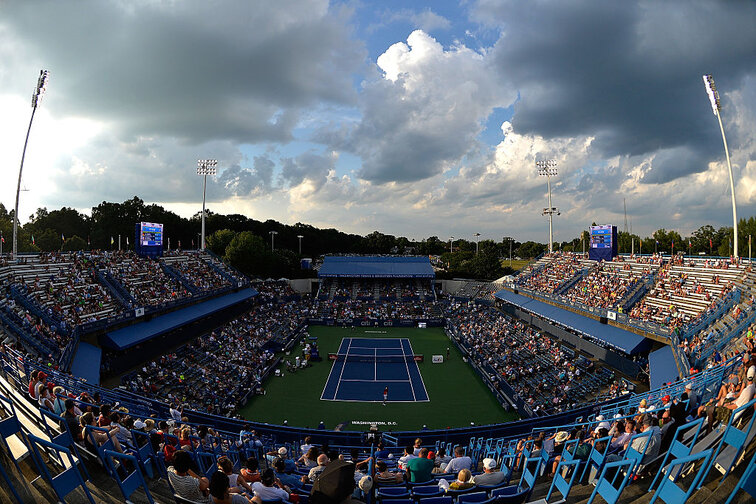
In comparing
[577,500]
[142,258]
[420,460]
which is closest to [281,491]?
[420,460]

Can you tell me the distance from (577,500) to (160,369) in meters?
26.5

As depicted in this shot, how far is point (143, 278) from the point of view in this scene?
3403 cm

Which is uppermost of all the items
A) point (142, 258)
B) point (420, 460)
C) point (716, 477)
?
point (142, 258)

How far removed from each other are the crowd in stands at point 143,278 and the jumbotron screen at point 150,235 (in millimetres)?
1691

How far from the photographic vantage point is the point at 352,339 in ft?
138

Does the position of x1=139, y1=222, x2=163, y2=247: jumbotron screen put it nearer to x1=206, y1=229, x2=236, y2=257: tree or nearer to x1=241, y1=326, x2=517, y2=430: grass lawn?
x1=241, y1=326, x2=517, y2=430: grass lawn

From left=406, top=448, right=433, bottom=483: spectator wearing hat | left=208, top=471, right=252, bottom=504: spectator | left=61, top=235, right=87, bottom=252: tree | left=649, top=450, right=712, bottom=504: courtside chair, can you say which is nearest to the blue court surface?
left=406, top=448, right=433, bottom=483: spectator wearing hat

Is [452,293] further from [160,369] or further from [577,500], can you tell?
[577,500]

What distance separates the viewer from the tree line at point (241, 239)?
64.8 metres

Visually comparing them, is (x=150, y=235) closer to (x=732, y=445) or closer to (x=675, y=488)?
(x=675, y=488)

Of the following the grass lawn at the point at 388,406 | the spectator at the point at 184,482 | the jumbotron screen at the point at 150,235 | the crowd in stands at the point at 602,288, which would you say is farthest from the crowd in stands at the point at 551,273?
the jumbotron screen at the point at 150,235

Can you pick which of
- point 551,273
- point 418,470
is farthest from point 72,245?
point 418,470

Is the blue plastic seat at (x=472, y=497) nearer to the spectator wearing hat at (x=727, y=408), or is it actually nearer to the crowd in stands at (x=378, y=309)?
the spectator wearing hat at (x=727, y=408)

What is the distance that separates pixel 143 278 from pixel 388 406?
25326 millimetres
